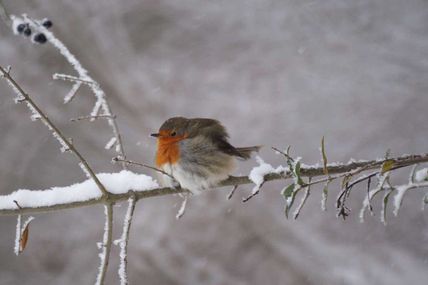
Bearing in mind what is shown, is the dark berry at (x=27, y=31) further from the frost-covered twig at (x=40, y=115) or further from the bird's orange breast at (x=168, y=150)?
the frost-covered twig at (x=40, y=115)

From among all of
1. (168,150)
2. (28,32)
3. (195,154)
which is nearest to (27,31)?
(28,32)

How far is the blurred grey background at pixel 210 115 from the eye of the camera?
6906 mm

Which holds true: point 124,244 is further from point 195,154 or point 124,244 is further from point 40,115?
point 195,154

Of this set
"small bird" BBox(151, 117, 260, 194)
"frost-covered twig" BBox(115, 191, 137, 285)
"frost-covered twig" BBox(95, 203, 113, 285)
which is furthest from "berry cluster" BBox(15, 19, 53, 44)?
"frost-covered twig" BBox(95, 203, 113, 285)

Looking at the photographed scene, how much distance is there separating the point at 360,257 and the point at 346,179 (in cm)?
484

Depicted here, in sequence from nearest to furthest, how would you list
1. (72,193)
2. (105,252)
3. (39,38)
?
(105,252)
(72,193)
(39,38)

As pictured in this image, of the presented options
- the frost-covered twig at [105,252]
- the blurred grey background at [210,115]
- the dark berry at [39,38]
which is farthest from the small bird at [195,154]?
the blurred grey background at [210,115]

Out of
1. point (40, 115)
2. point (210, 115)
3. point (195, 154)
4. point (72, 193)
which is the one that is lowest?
point (72, 193)

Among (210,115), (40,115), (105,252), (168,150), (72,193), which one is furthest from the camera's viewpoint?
(210,115)

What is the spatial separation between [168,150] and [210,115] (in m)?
4.02

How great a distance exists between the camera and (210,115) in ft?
24.9

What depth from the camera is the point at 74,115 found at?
741 centimetres

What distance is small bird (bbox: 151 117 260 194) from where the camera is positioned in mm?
3475

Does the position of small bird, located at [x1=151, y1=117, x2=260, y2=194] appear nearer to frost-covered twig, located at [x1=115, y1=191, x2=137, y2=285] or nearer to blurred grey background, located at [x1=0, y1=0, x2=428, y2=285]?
frost-covered twig, located at [x1=115, y1=191, x2=137, y2=285]
